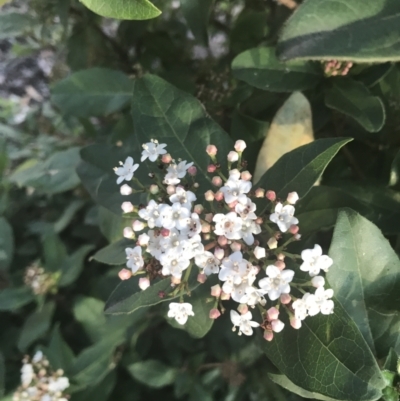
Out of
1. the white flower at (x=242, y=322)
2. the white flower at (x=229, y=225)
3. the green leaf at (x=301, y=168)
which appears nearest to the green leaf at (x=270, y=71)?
the green leaf at (x=301, y=168)

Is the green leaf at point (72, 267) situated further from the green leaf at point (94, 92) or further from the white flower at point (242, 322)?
the white flower at point (242, 322)

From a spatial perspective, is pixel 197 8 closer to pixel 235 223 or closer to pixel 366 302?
pixel 235 223

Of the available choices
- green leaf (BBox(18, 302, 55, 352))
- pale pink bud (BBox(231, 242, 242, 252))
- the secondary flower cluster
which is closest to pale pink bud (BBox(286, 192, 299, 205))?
the secondary flower cluster

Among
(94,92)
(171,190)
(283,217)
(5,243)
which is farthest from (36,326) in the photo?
(283,217)

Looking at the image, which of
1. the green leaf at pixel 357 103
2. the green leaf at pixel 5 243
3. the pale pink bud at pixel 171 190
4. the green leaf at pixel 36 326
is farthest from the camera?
the green leaf at pixel 5 243

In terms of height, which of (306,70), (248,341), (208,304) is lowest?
(248,341)

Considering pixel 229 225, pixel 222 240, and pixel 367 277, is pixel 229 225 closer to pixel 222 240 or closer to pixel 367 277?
pixel 222 240

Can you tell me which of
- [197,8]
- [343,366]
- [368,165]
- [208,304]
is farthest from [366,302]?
[197,8]
